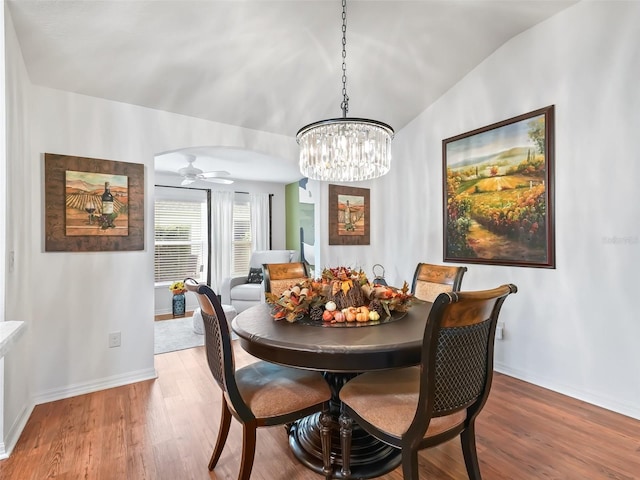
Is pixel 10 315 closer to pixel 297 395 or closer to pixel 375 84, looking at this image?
pixel 297 395

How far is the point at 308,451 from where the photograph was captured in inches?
73.0

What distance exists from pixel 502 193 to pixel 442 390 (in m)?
2.26

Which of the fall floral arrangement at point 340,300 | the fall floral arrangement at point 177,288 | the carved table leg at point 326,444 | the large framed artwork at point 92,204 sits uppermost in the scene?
the large framed artwork at point 92,204

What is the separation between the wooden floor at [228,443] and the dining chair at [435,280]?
2.82ft

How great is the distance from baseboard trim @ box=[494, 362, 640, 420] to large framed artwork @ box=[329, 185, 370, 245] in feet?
6.68

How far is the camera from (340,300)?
1851 millimetres

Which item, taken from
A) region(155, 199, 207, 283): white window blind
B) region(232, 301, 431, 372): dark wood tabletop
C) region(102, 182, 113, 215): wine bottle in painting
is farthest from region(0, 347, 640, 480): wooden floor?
region(155, 199, 207, 283): white window blind

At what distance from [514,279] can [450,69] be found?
200cm

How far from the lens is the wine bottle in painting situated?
9.02 feet

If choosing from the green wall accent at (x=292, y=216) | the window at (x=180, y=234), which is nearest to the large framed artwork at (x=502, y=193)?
the green wall accent at (x=292, y=216)

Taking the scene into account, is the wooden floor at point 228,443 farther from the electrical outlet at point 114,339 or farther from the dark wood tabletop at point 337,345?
the dark wood tabletop at point 337,345

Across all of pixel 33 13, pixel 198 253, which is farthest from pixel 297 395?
pixel 198 253

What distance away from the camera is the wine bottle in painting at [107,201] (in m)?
2.75

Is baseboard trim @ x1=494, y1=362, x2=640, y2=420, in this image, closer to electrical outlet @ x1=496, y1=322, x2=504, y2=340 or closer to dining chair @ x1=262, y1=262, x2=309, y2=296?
electrical outlet @ x1=496, y1=322, x2=504, y2=340
